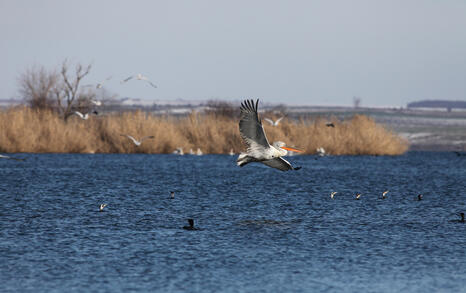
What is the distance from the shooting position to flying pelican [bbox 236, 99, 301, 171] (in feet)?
52.6

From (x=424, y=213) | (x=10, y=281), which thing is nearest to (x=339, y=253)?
(x=10, y=281)

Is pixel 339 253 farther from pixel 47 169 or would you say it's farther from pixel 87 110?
pixel 87 110

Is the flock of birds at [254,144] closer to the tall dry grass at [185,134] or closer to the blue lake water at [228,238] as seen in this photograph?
the blue lake water at [228,238]

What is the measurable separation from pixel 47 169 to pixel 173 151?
12.6m

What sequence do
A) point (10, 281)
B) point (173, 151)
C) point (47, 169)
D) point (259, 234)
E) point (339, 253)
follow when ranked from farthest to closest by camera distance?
point (173, 151) → point (47, 169) → point (259, 234) → point (339, 253) → point (10, 281)

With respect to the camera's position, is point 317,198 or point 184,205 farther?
point 317,198

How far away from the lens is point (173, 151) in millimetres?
55281

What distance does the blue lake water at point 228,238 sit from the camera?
13328 millimetres

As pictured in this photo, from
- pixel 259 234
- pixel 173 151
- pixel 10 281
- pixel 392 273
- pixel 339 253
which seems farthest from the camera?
pixel 173 151

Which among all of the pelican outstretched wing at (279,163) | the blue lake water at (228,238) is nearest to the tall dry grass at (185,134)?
the blue lake water at (228,238)

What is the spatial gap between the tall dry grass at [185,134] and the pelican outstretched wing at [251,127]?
3518 centimetres

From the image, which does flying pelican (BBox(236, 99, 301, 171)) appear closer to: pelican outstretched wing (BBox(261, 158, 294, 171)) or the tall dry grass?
pelican outstretched wing (BBox(261, 158, 294, 171))

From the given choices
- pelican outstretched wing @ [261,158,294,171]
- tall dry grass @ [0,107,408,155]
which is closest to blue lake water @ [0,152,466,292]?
pelican outstretched wing @ [261,158,294,171]

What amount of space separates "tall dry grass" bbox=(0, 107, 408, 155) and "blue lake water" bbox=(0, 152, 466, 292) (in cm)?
1487
